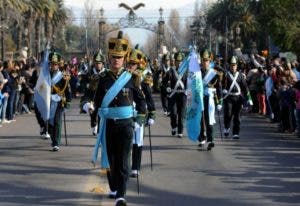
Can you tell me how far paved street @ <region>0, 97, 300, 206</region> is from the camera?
9734 mm

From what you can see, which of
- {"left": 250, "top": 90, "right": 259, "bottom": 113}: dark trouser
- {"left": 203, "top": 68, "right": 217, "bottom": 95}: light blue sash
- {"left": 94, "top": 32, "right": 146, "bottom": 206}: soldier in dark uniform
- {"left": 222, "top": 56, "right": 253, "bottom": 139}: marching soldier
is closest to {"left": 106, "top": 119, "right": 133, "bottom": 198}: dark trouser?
{"left": 94, "top": 32, "right": 146, "bottom": 206}: soldier in dark uniform

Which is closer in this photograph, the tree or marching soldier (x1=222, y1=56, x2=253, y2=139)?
marching soldier (x1=222, y1=56, x2=253, y2=139)

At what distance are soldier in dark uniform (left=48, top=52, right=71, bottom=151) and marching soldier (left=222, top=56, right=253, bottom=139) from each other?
385 centimetres

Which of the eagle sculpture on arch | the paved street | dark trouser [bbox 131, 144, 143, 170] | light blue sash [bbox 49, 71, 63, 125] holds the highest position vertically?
the eagle sculpture on arch

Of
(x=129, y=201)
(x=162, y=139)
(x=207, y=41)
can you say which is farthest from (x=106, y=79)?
(x=207, y=41)

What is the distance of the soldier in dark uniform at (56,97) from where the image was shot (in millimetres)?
14766

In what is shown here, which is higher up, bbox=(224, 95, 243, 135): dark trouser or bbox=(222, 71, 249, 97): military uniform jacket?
bbox=(222, 71, 249, 97): military uniform jacket

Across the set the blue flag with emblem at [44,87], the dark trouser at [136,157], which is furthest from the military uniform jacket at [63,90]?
the dark trouser at [136,157]

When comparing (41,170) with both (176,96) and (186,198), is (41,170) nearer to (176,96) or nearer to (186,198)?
(186,198)

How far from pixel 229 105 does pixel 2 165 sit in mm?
6346

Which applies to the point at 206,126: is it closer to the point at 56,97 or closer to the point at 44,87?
the point at 56,97

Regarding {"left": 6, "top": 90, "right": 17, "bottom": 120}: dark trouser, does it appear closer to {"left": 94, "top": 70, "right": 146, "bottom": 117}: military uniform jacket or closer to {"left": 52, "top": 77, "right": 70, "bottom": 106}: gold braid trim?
{"left": 52, "top": 77, "right": 70, "bottom": 106}: gold braid trim

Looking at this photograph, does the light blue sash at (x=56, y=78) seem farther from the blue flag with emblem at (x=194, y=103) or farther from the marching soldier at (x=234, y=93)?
the marching soldier at (x=234, y=93)

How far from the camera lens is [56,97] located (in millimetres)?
15164
